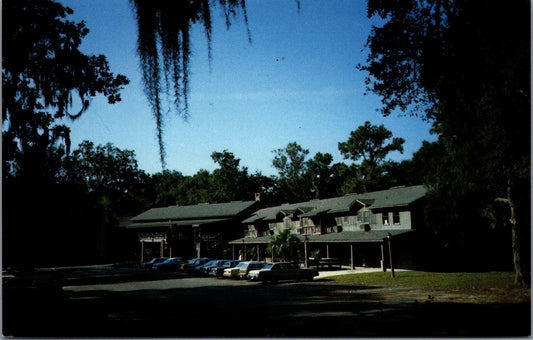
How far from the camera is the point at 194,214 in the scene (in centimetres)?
6038

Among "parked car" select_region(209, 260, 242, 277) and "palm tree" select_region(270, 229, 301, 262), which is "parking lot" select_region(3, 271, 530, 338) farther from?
"palm tree" select_region(270, 229, 301, 262)

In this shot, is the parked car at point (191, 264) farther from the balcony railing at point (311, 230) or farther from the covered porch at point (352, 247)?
the balcony railing at point (311, 230)

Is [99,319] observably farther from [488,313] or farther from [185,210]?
[185,210]

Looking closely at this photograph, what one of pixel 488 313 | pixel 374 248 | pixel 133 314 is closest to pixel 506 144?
pixel 488 313

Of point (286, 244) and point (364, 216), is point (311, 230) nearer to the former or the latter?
point (364, 216)

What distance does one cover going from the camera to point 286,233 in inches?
1475

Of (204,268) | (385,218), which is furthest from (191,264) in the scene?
(385,218)

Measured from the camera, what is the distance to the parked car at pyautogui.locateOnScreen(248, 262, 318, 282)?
Answer: 2692 cm

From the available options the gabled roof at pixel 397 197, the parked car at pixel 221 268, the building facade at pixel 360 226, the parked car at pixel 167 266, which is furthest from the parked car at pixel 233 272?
the gabled roof at pixel 397 197

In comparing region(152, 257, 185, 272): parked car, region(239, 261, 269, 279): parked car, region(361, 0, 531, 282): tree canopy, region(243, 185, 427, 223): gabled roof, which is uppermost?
region(361, 0, 531, 282): tree canopy

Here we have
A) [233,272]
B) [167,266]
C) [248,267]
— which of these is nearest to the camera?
[248,267]

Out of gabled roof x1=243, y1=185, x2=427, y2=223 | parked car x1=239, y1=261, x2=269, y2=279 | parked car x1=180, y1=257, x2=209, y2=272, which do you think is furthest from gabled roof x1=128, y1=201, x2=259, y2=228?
parked car x1=239, y1=261, x2=269, y2=279

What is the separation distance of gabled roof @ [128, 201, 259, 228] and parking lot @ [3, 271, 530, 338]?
39157 millimetres

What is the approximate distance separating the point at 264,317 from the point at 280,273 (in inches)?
585
